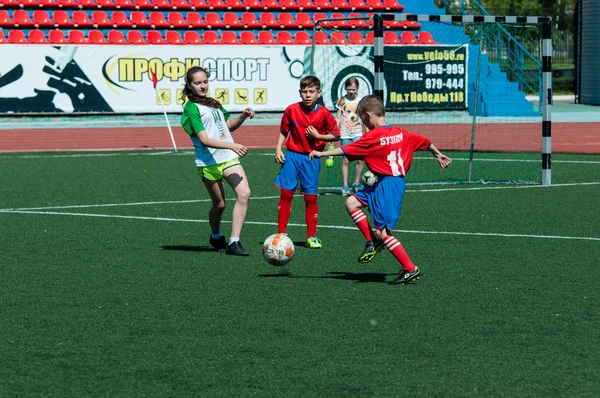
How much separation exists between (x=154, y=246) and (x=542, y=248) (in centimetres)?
375

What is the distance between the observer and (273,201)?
14.3 meters

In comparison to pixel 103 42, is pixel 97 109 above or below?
below

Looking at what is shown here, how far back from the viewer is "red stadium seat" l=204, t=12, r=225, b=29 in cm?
3269

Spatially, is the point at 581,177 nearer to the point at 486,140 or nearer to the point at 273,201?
the point at 273,201

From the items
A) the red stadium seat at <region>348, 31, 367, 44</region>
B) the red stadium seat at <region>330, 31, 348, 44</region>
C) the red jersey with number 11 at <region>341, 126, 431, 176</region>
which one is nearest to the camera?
the red jersey with number 11 at <region>341, 126, 431, 176</region>

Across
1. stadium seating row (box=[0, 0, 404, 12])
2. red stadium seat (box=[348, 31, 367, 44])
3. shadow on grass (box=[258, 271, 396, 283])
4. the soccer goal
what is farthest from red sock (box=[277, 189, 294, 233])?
stadium seating row (box=[0, 0, 404, 12])

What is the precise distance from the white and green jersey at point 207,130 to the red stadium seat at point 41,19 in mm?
22159

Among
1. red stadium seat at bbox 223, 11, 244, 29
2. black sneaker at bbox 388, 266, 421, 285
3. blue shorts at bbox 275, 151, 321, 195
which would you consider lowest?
black sneaker at bbox 388, 266, 421, 285

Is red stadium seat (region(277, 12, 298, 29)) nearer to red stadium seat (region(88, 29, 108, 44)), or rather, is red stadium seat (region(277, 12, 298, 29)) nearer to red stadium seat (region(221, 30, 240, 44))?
red stadium seat (region(221, 30, 240, 44))

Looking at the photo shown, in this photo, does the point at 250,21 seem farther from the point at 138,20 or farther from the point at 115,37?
the point at 115,37

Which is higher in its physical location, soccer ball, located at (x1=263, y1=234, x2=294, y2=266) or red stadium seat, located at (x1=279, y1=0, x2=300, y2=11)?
red stadium seat, located at (x1=279, y1=0, x2=300, y2=11)

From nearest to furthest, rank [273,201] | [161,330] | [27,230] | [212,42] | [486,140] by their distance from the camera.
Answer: [161,330] → [27,230] → [273,201] → [486,140] → [212,42]

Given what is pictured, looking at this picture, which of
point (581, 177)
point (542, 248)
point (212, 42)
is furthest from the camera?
point (212, 42)

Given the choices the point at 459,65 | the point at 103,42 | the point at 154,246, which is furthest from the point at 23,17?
the point at 154,246
